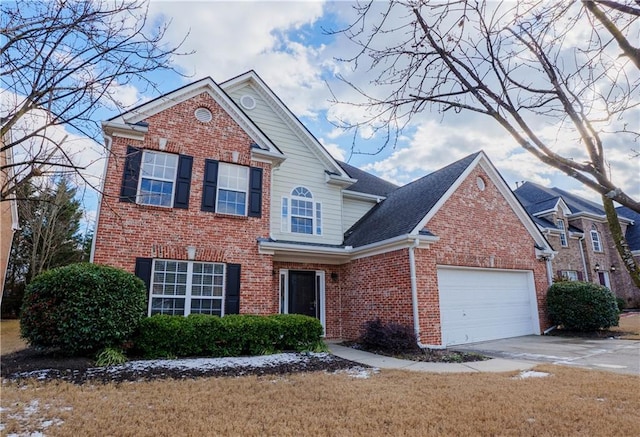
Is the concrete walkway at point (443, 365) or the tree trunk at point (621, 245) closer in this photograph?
the tree trunk at point (621, 245)

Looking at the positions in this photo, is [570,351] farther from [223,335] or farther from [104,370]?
[104,370]

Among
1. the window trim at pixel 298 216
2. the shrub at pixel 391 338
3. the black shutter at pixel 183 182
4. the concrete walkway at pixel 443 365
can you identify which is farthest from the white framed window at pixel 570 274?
the black shutter at pixel 183 182

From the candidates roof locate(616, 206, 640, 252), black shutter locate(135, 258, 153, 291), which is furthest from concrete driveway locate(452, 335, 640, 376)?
roof locate(616, 206, 640, 252)

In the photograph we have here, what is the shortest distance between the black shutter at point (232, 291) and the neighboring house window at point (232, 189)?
170 cm

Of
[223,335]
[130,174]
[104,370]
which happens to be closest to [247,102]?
[130,174]

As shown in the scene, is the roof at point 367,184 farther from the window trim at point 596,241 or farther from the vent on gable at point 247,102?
the window trim at point 596,241

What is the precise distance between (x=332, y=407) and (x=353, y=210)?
10.7 m

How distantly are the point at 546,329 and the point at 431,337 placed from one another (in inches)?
229

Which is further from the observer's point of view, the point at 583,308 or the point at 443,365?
the point at 583,308

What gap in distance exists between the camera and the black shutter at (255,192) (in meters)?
11.0

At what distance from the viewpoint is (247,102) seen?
13148 mm

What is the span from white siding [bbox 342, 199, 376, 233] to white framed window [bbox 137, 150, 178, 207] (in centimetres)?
661

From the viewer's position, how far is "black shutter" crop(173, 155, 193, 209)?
10.0 metres

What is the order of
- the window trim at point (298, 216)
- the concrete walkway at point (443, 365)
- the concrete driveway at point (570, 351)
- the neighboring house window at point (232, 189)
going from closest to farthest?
the concrete walkway at point (443, 365), the concrete driveway at point (570, 351), the neighboring house window at point (232, 189), the window trim at point (298, 216)
